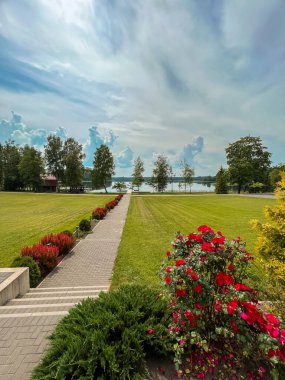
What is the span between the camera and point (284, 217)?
5.04m

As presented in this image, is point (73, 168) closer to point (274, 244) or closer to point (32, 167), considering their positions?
point (32, 167)

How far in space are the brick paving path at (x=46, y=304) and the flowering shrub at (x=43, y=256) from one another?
11.8 inches

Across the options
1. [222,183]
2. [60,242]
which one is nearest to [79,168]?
[222,183]

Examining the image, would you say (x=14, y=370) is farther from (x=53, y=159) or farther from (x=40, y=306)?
(x=53, y=159)

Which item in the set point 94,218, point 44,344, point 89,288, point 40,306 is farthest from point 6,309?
point 94,218

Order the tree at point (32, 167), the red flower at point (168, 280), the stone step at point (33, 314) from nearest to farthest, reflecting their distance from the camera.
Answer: the red flower at point (168, 280) < the stone step at point (33, 314) < the tree at point (32, 167)

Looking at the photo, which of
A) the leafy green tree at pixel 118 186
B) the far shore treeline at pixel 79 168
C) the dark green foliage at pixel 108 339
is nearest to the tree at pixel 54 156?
the far shore treeline at pixel 79 168

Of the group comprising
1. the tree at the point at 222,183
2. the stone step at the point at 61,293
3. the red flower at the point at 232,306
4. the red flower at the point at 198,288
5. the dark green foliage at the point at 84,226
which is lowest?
the stone step at the point at 61,293

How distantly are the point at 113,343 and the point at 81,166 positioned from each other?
58669mm

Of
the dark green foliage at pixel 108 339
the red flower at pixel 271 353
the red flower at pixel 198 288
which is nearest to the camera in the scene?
the red flower at pixel 271 353

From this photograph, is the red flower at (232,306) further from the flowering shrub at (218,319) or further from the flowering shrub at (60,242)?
the flowering shrub at (60,242)

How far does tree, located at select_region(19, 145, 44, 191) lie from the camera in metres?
55.3

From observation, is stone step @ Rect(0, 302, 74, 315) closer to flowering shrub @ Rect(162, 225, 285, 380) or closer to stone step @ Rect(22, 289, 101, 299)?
stone step @ Rect(22, 289, 101, 299)

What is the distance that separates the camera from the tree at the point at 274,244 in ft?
15.8
